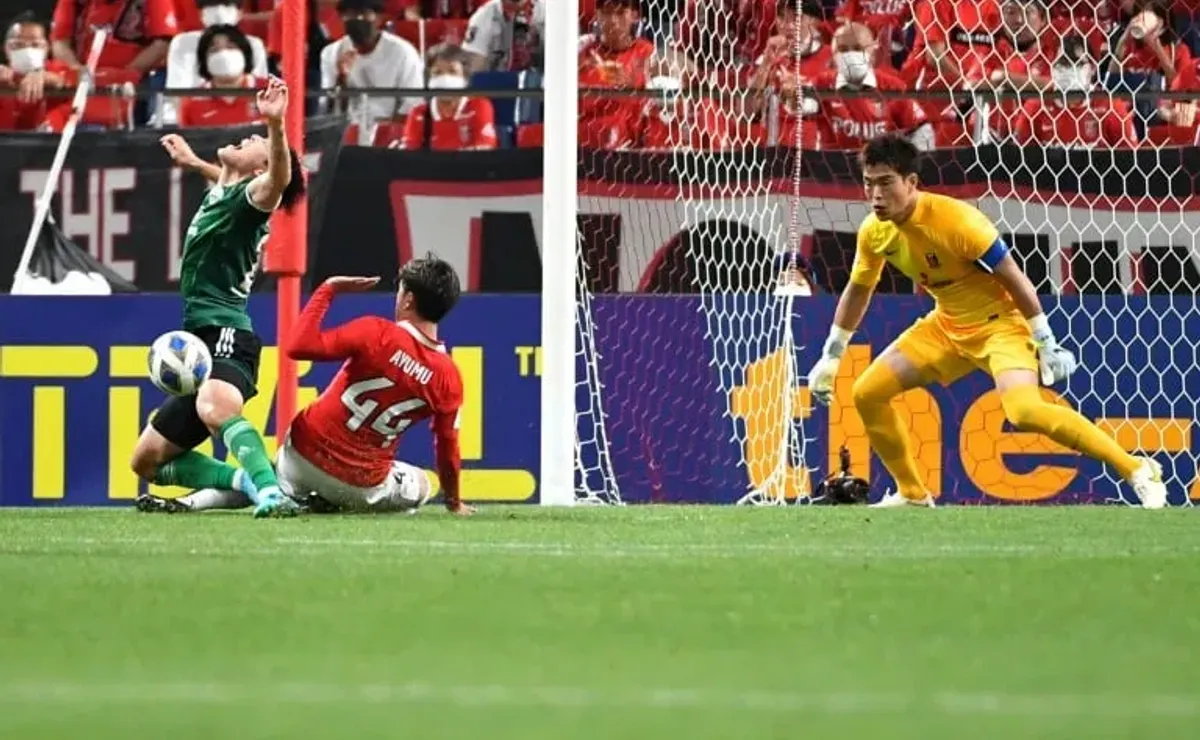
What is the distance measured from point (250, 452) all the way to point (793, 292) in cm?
339

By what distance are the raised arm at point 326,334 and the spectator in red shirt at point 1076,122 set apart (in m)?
4.21

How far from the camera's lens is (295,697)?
407 cm

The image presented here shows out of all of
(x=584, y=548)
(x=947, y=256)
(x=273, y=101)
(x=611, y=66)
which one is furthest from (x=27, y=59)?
(x=584, y=548)

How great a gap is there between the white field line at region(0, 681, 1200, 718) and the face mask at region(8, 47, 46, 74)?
10388mm

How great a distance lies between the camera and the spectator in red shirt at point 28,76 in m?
12.7

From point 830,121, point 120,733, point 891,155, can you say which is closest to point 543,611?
point 120,733

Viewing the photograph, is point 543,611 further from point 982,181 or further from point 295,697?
point 982,181

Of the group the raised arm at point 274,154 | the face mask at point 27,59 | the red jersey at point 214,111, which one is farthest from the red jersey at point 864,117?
the face mask at point 27,59

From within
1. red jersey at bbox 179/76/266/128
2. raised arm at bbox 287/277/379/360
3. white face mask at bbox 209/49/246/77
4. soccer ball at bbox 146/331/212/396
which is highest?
white face mask at bbox 209/49/246/77

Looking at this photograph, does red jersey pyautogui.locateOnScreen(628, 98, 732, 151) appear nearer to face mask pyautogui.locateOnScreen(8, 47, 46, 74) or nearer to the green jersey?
the green jersey

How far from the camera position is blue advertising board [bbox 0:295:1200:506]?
1104cm

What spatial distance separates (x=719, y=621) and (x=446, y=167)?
6.52m

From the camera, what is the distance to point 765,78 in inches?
447

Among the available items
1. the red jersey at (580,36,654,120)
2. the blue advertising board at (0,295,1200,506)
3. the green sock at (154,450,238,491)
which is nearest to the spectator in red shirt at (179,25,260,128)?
the red jersey at (580,36,654,120)
